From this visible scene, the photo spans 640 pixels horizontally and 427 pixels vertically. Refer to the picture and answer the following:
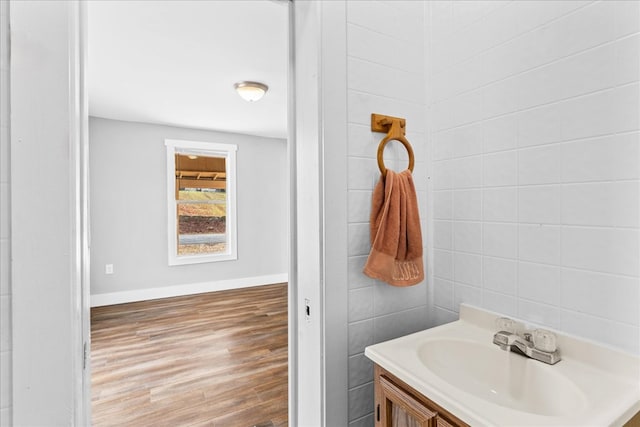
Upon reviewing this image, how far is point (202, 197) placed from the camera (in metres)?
4.72

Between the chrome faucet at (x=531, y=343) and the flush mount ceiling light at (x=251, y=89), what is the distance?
2.69 m

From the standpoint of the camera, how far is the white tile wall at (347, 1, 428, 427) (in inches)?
45.2

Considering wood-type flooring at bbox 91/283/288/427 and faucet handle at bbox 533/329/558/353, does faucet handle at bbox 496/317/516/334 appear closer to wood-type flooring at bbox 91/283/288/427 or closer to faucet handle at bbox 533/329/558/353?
faucet handle at bbox 533/329/558/353

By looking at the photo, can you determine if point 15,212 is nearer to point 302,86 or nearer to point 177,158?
point 302,86

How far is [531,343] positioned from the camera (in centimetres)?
95

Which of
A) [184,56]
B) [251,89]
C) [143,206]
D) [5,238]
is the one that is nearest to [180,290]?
[143,206]

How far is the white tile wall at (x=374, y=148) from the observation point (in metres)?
1.15

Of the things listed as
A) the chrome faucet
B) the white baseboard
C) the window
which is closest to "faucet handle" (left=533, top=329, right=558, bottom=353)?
the chrome faucet

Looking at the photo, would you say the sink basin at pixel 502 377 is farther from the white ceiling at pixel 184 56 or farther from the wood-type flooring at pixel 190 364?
the white ceiling at pixel 184 56

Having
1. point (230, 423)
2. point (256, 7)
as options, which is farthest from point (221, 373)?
point (256, 7)

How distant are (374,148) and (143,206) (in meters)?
4.02

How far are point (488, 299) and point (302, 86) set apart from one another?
1.05 m

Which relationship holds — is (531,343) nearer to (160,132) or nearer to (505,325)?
(505,325)

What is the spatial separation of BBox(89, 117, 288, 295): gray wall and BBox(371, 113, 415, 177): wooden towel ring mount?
13.1ft
